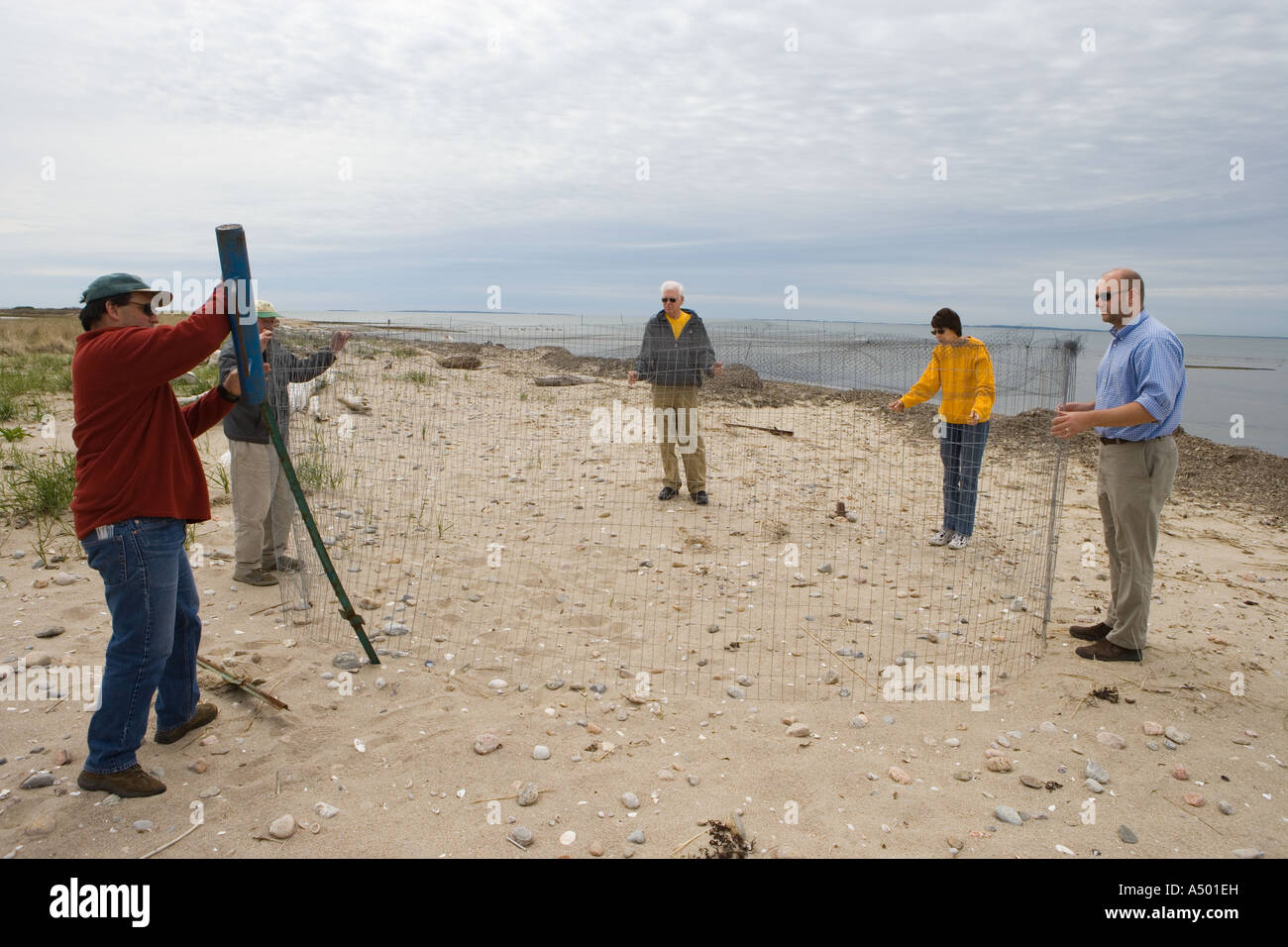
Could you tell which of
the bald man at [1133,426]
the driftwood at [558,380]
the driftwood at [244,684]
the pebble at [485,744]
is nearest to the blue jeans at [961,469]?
the bald man at [1133,426]

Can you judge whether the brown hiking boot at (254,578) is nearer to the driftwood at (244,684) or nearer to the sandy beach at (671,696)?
the sandy beach at (671,696)

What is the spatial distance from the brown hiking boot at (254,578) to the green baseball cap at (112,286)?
2.94 metres

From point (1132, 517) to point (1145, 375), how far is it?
796 millimetres

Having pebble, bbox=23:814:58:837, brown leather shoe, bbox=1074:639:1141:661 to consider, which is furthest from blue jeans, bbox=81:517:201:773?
brown leather shoe, bbox=1074:639:1141:661

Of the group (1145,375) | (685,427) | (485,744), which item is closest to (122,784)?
(485,744)

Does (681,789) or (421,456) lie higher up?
(421,456)

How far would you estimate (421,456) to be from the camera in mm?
9203

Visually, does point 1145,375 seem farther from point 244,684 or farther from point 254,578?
point 254,578

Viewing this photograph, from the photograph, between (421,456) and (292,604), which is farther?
(421,456)

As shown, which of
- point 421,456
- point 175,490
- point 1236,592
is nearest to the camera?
point 175,490

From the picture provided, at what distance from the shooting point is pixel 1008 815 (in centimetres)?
335

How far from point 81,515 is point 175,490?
336mm
